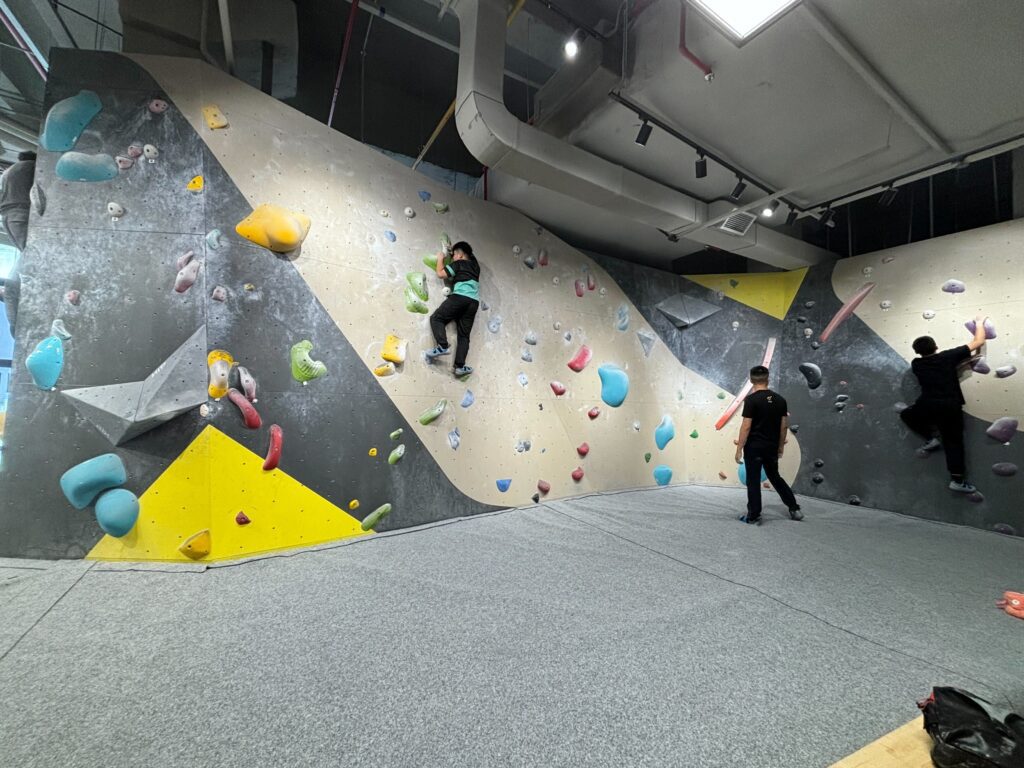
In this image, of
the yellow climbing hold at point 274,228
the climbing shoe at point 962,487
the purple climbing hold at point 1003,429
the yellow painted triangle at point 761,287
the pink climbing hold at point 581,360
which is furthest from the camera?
the yellow painted triangle at point 761,287

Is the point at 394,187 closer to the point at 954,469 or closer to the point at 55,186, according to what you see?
the point at 55,186

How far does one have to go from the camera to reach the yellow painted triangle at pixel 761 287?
4625 mm

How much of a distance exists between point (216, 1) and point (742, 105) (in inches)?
135

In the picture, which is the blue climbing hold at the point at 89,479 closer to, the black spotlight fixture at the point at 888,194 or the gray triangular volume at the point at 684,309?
the gray triangular volume at the point at 684,309

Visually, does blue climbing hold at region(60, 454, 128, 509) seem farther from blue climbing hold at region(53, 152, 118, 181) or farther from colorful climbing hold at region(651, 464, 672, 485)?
colorful climbing hold at region(651, 464, 672, 485)

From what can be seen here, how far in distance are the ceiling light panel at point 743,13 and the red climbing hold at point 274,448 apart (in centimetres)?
307

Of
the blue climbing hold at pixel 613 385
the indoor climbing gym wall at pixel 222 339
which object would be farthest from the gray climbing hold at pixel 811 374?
the indoor climbing gym wall at pixel 222 339

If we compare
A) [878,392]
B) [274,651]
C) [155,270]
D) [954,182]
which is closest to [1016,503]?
[878,392]

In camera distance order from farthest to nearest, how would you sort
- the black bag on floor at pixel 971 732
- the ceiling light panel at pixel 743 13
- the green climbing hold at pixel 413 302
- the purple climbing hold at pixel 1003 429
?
the purple climbing hold at pixel 1003 429 → the green climbing hold at pixel 413 302 → the ceiling light panel at pixel 743 13 → the black bag on floor at pixel 971 732

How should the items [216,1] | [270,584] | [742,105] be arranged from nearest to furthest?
[270,584] < [216,1] < [742,105]

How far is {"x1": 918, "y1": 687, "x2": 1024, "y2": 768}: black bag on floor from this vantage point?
90cm

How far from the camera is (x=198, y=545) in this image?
209cm

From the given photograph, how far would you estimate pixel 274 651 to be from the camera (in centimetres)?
133

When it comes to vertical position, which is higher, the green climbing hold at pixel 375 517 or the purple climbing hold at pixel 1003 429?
the purple climbing hold at pixel 1003 429
